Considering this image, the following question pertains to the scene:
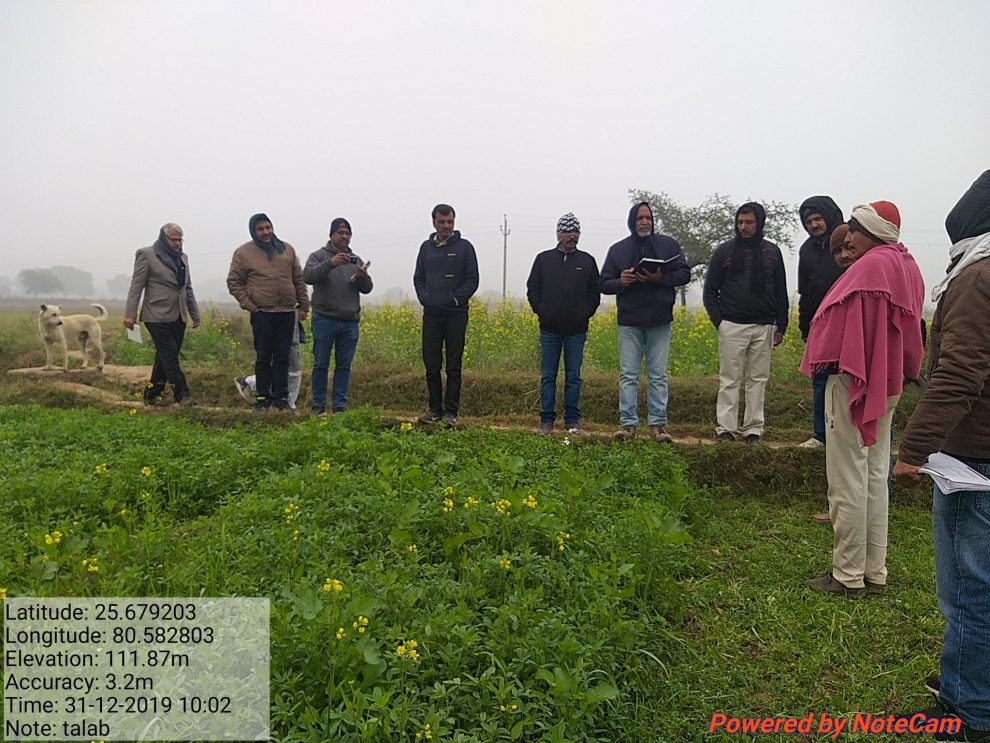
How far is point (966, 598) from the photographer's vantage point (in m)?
2.61

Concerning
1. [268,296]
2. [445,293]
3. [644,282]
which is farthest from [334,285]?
[644,282]

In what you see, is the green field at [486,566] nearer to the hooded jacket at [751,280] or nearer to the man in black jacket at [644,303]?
the man in black jacket at [644,303]

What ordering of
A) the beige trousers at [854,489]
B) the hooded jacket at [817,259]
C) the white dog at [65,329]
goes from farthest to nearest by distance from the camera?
1. the white dog at [65,329]
2. the hooded jacket at [817,259]
3. the beige trousers at [854,489]

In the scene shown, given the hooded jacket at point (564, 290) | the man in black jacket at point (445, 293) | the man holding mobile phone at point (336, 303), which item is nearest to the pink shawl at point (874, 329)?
the hooded jacket at point (564, 290)

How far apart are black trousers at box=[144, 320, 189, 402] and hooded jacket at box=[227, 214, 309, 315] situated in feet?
4.13

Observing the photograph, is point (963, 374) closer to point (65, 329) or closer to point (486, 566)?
point (486, 566)

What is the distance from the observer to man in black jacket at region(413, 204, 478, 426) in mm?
6629

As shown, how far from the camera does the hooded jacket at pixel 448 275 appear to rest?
662cm

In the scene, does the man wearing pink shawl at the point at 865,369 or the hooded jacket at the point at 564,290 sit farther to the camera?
the hooded jacket at the point at 564,290

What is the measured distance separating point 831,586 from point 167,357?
7.26 metres

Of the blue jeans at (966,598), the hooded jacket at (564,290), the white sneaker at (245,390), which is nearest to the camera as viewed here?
the blue jeans at (966,598)

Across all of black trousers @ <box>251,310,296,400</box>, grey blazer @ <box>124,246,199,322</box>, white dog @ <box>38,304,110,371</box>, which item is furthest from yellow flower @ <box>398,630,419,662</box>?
white dog @ <box>38,304,110,371</box>

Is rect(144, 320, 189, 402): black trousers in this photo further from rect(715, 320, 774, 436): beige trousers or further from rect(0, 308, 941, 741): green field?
rect(715, 320, 774, 436): beige trousers

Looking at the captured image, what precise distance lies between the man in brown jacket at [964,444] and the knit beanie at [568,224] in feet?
13.0
